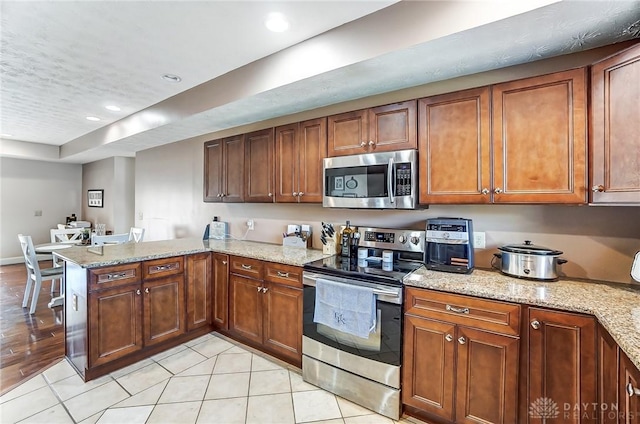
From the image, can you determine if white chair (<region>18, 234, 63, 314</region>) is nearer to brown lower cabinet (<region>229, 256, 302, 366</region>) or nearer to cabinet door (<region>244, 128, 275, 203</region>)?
brown lower cabinet (<region>229, 256, 302, 366</region>)

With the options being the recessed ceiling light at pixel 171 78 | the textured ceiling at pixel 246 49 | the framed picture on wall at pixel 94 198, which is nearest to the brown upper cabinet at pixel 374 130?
the textured ceiling at pixel 246 49

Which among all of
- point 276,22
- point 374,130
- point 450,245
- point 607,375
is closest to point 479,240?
point 450,245

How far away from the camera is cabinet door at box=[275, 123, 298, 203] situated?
9.00ft

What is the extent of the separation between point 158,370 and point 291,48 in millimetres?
2784

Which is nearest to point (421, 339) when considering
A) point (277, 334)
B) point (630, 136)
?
point (277, 334)

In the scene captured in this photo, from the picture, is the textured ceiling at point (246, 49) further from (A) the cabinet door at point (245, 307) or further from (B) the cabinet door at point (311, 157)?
(A) the cabinet door at point (245, 307)

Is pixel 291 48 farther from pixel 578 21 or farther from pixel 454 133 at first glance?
pixel 578 21

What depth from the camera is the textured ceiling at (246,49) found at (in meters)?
1.56

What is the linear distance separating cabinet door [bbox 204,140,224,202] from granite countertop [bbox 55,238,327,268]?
24.1 inches

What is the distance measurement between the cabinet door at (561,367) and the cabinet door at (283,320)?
150 centimetres

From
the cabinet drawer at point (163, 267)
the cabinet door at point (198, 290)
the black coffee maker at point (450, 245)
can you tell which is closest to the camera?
the black coffee maker at point (450, 245)

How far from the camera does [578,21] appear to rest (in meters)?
1.45

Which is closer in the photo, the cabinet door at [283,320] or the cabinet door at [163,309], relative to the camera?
the cabinet door at [283,320]

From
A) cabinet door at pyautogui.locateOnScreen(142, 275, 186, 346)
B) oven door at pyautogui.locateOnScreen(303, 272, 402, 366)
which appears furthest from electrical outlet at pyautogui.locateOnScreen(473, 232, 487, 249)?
cabinet door at pyautogui.locateOnScreen(142, 275, 186, 346)
